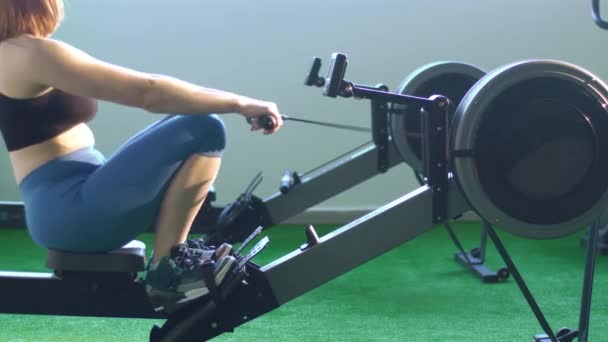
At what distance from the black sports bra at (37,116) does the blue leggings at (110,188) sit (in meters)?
0.07

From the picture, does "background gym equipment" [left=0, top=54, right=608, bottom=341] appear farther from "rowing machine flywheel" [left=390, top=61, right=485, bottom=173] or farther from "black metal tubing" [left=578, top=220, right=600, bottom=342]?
"rowing machine flywheel" [left=390, top=61, right=485, bottom=173]

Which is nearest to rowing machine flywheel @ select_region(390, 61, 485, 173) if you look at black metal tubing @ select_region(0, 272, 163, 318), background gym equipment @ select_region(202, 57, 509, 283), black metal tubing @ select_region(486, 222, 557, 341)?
background gym equipment @ select_region(202, 57, 509, 283)

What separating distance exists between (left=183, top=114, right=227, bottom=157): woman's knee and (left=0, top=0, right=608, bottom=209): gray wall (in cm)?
250

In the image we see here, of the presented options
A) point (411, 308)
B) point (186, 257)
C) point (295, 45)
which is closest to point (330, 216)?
point (295, 45)

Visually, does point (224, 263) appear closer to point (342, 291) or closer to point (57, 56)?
point (57, 56)

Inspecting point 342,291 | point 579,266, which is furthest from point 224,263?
point 579,266

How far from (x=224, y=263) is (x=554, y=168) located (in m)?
0.85

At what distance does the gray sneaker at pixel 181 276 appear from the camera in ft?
5.63

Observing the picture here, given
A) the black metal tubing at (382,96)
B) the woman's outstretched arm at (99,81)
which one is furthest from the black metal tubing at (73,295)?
the black metal tubing at (382,96)

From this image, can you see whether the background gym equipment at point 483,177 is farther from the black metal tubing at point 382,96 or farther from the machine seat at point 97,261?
the machine seat at point 97,261

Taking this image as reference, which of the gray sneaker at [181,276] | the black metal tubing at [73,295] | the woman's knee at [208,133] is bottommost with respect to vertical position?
the black metal tubing at [73,295]

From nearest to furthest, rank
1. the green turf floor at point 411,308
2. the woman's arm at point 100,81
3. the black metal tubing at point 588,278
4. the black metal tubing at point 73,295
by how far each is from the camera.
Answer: the woman's arm at point 100,81 < the black metal tubing at point 73,295 < the black metal tubing at point 588,278 < the green turf floor at point 411,308

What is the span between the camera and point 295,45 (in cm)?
422

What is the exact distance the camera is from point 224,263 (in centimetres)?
172
